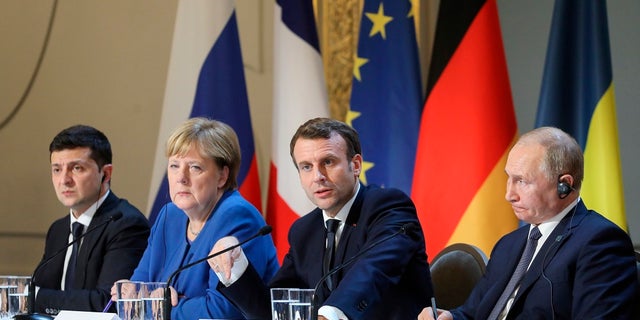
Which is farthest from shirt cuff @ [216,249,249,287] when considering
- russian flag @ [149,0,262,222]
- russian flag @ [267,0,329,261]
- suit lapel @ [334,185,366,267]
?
russian flag @ [149,0,262,222]

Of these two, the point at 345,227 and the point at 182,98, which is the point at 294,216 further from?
the point at 345,227

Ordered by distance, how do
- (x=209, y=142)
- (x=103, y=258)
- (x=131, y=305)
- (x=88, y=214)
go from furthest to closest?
(x=88, y=214) → (x=103, y=258) → (x=209, y=142) → (x=131, y=305)

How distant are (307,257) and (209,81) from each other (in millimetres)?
1698

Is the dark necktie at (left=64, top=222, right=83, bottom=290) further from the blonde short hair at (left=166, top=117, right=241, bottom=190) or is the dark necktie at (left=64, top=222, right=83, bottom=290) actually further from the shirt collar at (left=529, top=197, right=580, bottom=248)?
the shirt collar at (left=529, top=197, right=580, bottom=248)

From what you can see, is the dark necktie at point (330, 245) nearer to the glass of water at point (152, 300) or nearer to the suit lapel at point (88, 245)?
the glass of water at point (152, 300)

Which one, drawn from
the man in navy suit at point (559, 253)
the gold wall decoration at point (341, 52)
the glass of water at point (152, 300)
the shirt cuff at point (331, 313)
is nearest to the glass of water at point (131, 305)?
the glass of water at point (152, 300)

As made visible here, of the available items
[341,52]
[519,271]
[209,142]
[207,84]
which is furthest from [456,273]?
[341,52]

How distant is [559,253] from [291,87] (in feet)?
7.48

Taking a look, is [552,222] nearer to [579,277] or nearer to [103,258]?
[579,277]

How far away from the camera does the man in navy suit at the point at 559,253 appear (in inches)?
99.9

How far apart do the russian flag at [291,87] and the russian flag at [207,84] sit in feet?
0.45

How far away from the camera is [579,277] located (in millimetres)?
2572

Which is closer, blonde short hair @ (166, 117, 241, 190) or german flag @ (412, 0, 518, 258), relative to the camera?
blonde short hair @ (166, 117, 241, 190)

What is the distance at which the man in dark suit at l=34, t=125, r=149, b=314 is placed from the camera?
392 centimetres
